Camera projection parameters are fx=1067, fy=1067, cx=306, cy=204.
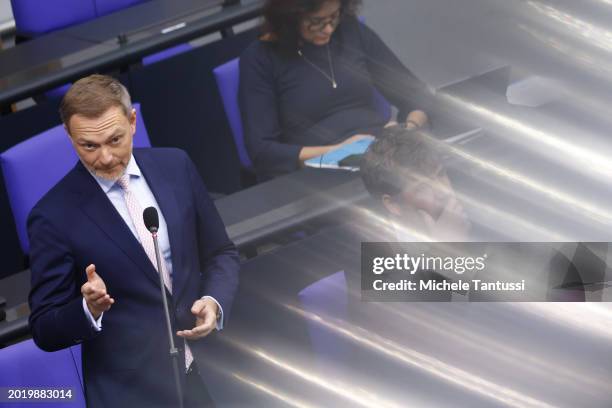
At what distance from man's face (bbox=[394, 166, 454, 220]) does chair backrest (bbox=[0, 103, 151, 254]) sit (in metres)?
1.15

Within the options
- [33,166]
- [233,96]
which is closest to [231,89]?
[233,96]

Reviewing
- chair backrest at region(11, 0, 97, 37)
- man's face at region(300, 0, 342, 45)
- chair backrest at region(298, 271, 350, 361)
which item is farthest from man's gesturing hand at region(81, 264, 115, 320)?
chair backrest at region(11, 0, 97, 37)

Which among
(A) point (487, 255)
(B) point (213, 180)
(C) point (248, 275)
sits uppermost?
(A) point (487, 255)

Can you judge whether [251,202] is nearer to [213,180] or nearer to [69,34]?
[213,180]

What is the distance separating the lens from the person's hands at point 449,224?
6.41 ft

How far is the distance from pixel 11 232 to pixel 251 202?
36.0 inches

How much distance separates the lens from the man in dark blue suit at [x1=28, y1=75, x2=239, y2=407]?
1.80 m

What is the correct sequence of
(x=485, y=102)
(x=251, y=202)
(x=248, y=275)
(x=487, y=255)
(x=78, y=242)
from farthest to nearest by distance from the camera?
Answer: (x=485, y=102) < (x=251, y=202) < (x=248, y=275) < (x=487, y=255) < (x=78, y=242)

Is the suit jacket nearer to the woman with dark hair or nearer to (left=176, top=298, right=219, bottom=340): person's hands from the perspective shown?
(left=176, top=298, right=219, bottom=340): person's hands

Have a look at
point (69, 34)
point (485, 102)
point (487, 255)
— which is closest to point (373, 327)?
point (487, 255)

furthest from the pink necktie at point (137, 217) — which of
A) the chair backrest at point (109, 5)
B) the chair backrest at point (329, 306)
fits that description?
the chair backrest at point (109, 5)

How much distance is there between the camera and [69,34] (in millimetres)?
3701

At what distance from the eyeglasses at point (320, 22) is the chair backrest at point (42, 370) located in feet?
4.41

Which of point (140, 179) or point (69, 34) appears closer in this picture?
point (140, 179)
